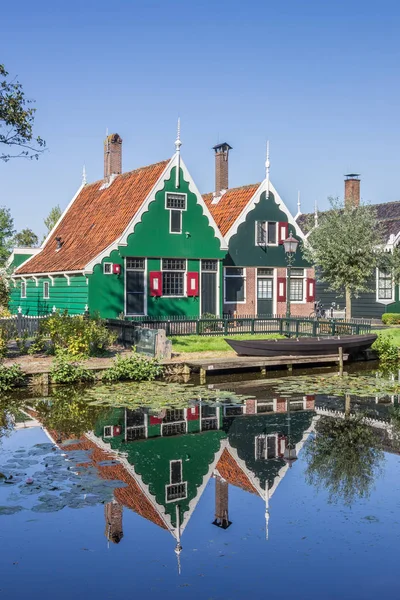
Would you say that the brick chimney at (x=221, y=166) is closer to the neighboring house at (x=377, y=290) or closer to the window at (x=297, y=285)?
the neighboring house at (x=377, y=290)

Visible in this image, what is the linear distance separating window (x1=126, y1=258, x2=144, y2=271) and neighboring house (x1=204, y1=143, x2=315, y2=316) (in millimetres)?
5440

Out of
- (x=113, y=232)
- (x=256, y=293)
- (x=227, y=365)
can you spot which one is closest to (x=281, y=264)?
(x=256, y=293)

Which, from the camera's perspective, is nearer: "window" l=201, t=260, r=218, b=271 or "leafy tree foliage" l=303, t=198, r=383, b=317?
"window" l=201, t=260, r=218, b=271

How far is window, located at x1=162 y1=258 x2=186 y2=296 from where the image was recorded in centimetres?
3045

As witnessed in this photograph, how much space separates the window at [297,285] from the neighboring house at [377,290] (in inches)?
107

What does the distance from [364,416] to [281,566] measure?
865 cm

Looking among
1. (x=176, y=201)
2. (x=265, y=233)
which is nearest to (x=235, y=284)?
(x=265, y=233)

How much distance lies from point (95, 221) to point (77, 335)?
41.0 feet

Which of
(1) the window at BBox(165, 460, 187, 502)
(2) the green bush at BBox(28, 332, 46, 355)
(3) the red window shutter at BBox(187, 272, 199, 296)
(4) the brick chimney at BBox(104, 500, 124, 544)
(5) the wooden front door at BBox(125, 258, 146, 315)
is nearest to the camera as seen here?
(4) the brick chimney at BBox(104, 500, 124, 544)

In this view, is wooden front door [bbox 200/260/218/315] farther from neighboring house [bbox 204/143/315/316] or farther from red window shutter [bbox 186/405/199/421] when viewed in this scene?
red window shutter [bbox 186/405/199/421]

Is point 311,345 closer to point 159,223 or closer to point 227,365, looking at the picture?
point 227,365

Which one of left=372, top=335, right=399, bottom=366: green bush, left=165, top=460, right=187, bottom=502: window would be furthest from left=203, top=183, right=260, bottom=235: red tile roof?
left=165, top=460, right=187, bottom=502: window

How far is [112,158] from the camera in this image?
35.5 metres

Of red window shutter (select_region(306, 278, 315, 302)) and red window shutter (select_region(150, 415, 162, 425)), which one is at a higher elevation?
red window shutter (select_region(306, 278, 315, 302))
